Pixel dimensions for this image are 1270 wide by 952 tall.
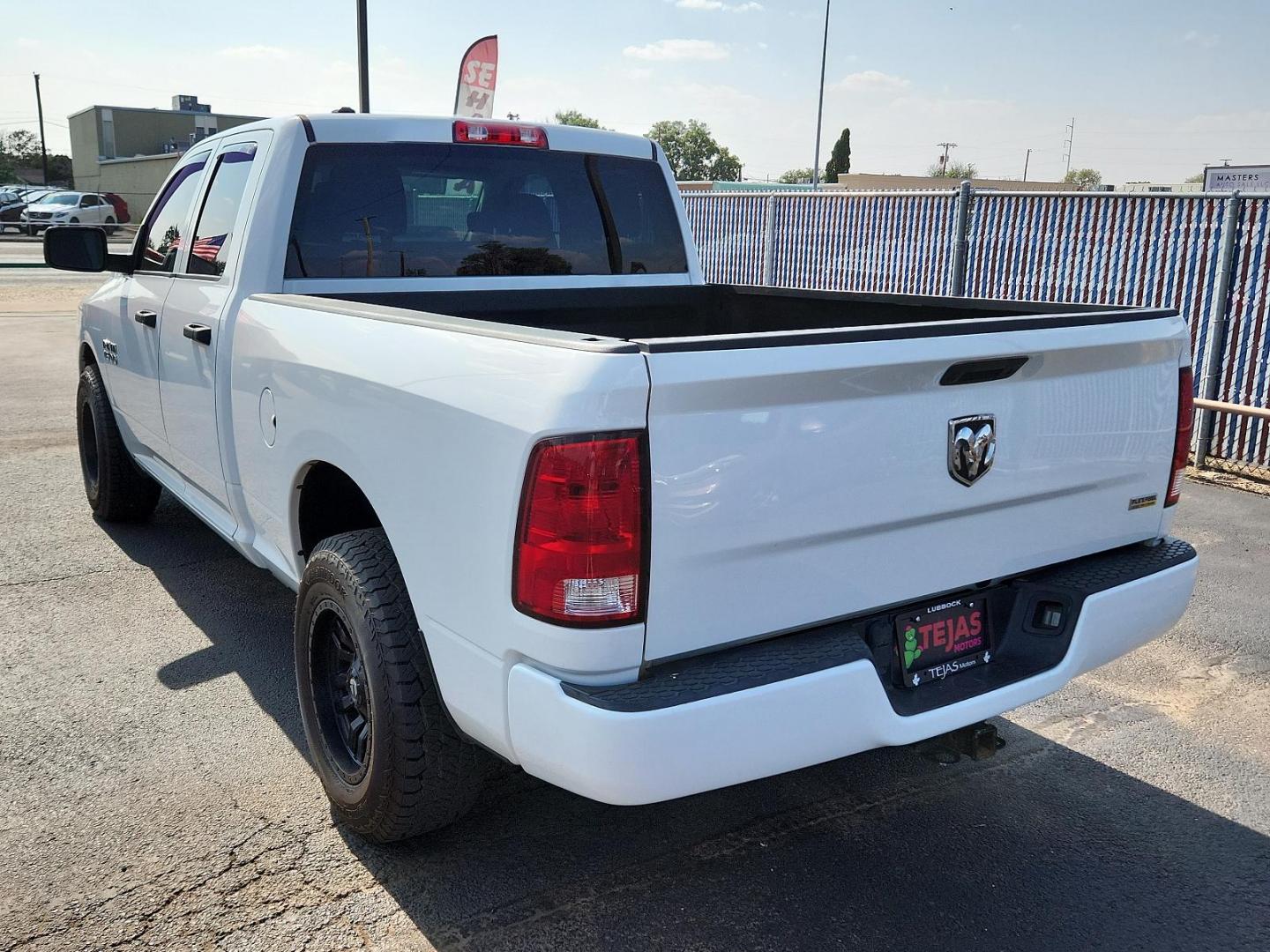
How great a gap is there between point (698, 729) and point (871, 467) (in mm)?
707

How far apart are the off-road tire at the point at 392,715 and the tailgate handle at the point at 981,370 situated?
1.42m

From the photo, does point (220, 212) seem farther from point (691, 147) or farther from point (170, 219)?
point (691, 147)

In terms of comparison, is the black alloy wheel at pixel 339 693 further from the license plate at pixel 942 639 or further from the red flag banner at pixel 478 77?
the red flag banner at pixel 478 77

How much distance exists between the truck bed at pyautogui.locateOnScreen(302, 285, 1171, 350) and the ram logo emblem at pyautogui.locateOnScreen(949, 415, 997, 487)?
845 millimetres

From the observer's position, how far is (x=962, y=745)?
2857 millimetres

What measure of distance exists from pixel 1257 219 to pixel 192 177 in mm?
7560

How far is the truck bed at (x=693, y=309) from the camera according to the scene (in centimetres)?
378

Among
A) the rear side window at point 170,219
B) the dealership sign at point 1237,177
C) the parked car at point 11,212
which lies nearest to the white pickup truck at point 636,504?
the rear side window at point 170,219

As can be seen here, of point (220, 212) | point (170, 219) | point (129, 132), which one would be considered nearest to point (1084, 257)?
point (170, 219)

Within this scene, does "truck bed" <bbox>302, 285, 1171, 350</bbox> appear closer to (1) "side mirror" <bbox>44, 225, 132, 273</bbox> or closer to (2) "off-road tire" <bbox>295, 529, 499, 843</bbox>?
(2) "off-road tire" <bbox>295, 529, 499, 843</bbox>

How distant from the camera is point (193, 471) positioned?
432 centimetres

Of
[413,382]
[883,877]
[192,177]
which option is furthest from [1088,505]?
[192,177]

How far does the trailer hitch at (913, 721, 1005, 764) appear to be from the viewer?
2.84m

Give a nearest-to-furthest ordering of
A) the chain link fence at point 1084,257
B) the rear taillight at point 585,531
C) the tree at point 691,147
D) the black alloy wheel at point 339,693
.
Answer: the rear taillight at point 585,531, the black alloy wheel at point 339,693, the chain link fence at point 1084,257, the tree at point 691,147
